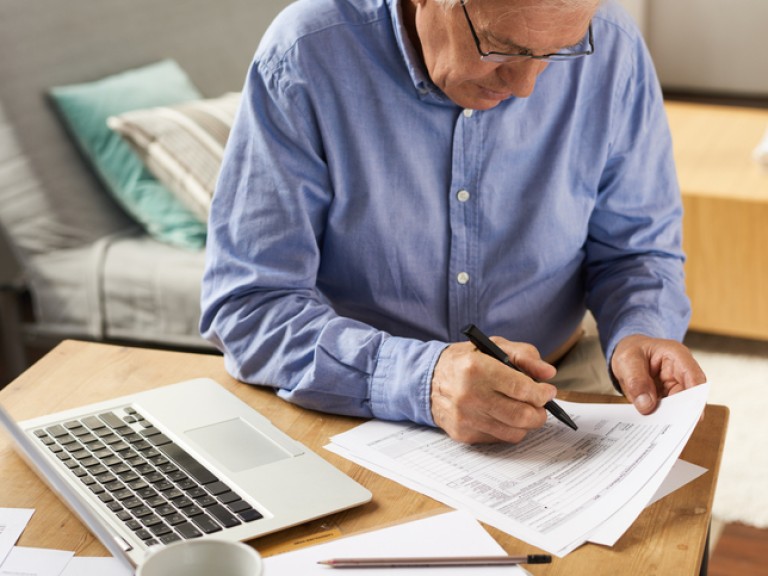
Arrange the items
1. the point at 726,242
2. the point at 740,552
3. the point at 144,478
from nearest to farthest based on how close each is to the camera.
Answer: the point at 144,478 → the point at 740,552 → the point at 726,242

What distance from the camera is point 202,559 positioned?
656mm

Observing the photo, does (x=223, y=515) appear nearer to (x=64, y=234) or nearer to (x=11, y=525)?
(x=11, y=525)

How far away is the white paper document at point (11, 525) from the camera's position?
84cm


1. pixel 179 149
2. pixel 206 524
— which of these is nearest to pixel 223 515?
pixel 206 524

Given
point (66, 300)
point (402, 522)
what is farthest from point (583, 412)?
point (66, 300)

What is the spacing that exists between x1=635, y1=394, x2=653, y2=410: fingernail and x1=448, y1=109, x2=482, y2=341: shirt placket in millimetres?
287

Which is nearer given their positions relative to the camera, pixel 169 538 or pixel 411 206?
pixel 169 538

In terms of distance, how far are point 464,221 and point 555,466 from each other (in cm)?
39

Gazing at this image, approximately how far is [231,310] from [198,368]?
78mm

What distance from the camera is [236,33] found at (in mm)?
2650

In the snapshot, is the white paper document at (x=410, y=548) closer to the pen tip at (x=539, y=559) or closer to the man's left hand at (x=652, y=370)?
the pen tip at (x=539, y=559)

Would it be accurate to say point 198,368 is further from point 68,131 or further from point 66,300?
point 68,131

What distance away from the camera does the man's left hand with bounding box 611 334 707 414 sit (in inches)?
41.8

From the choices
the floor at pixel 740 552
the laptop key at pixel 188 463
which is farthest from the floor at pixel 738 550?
the laptop key at pixel 188 463
